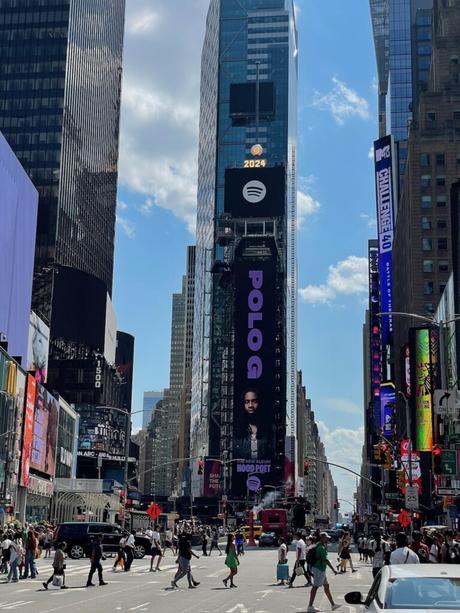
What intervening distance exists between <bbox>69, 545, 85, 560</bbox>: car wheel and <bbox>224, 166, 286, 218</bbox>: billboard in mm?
142803

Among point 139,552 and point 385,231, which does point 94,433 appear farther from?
point 139,552

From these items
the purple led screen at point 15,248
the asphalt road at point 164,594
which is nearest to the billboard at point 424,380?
the asphalt road at point 164,594

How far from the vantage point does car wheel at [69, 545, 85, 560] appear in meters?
44.2

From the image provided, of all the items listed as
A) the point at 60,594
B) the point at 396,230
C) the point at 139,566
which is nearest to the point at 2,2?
the point at 396,230

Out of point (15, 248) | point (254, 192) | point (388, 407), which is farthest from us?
point (254, 192)

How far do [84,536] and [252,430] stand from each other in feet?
403

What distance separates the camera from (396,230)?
13938cm

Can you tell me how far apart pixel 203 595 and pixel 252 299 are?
143544 millimetres

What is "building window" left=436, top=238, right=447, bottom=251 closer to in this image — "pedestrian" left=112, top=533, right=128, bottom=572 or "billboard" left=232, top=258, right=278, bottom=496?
"billboard" left=232, top=258, right=278, bottom=496

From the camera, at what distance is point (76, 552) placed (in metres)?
44.4

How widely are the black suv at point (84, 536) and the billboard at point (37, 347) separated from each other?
2200 inches

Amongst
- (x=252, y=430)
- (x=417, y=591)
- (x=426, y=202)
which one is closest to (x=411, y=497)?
(x=417, y=591)

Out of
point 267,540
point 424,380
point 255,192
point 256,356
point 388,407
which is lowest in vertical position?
point 267,540

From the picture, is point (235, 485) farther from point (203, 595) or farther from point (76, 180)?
point (203, 595)
